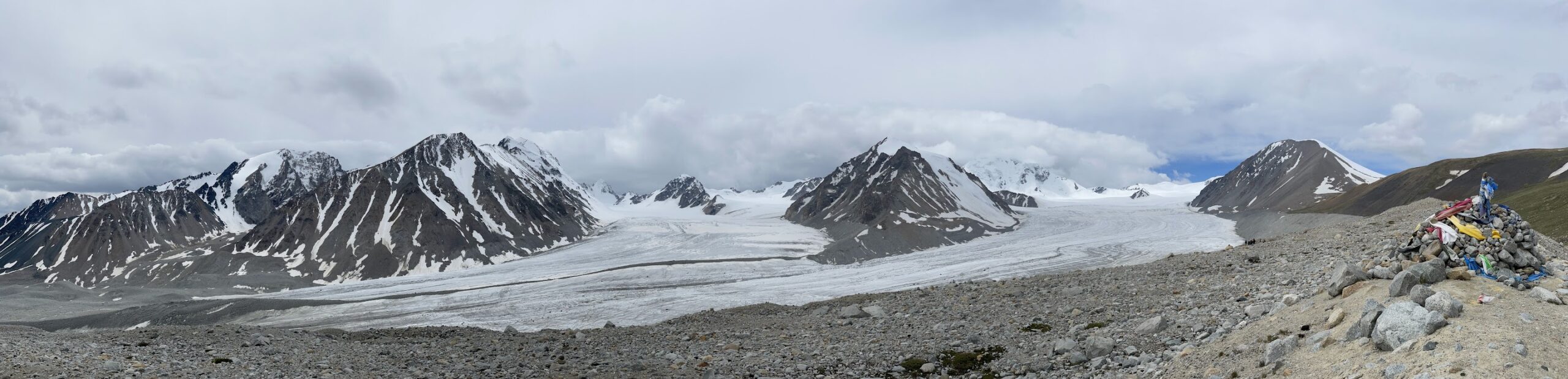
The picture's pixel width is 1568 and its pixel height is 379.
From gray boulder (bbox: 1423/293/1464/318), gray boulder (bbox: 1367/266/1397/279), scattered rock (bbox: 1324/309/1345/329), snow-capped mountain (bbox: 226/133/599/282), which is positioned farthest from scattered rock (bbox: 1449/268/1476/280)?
snow-capped mountain (bbox: 226/133/599/282)

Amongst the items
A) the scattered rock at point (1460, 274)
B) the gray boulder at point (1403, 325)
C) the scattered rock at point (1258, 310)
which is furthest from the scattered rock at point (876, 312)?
the gray boulder at point (1403, 325)

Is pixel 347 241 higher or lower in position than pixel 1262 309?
higher

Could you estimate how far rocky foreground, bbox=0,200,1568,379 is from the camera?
530 inches

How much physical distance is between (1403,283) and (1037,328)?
12170 mm

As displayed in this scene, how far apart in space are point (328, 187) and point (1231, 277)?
200 meters

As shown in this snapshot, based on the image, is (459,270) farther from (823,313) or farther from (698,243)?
(823,313)

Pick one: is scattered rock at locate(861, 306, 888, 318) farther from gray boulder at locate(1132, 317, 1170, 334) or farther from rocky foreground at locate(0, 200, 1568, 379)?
gray boulder at locate(1132, 317, 1170, 334)

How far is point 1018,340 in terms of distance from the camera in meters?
25.5

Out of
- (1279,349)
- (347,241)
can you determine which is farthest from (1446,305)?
(347,241)

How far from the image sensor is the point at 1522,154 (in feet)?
436

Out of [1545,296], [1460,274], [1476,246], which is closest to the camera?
[1545,296]

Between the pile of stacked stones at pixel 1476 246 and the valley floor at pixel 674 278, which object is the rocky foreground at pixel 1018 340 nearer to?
the pile of stacked stones at pixel 1476 246

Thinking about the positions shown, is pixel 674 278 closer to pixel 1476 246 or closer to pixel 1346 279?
pixel 1346 279

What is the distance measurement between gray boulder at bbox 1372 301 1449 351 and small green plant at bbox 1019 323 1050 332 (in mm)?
13613
